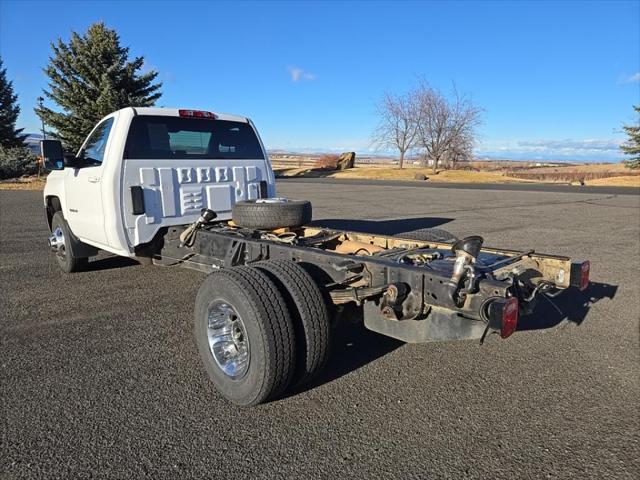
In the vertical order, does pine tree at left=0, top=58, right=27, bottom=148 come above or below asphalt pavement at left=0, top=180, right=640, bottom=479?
above

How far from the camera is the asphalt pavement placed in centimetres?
269

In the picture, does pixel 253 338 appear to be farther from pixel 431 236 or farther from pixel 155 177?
pixel 155 177

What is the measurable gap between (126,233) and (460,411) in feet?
12.3

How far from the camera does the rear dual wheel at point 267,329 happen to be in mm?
3051

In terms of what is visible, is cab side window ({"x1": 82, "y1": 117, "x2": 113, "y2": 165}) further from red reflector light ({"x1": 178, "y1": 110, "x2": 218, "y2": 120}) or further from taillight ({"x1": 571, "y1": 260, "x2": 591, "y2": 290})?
taillight ({"x1": 571, "y1": 260, "x2": 591, "y2": 290})

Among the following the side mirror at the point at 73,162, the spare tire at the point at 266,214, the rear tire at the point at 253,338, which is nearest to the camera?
the rear tire at the point at 253,338

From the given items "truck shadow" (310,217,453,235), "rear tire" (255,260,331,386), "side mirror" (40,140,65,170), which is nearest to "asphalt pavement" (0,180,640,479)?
"rear tire" (255,260,331,386)

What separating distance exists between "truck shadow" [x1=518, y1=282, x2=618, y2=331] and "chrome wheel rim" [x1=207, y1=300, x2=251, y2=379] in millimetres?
2721

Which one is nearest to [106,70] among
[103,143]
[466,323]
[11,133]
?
[11,133]

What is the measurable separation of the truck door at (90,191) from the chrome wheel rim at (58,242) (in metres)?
0.52

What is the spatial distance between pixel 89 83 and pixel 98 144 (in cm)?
3027

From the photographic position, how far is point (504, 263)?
11.9 feet

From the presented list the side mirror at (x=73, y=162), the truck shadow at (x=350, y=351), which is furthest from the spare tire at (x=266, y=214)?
the side mirror at (x=73, y=162)

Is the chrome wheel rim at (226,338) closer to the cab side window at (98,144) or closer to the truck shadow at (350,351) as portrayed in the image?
the truck shadow at (350,351)
